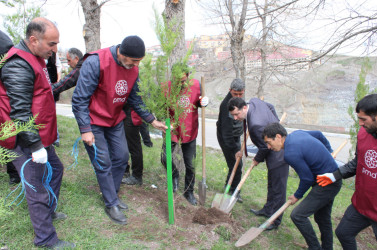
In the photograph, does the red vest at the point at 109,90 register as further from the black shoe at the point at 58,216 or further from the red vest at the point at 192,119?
the black shoe at the point at 58,216

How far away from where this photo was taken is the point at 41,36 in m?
2.27

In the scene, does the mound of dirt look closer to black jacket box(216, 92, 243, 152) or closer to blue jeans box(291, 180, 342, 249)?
blue jeans box(291, 180, 342, 249)

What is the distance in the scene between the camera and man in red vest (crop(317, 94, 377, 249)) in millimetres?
2365

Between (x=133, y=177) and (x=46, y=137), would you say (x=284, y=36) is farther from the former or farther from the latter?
(x=46, y=137)

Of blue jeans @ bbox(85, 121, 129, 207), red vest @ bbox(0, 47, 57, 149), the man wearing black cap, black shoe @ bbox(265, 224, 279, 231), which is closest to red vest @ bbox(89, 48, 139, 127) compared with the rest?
the man wearing black cap

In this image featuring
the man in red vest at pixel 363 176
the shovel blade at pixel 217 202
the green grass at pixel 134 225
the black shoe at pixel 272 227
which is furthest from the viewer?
the shovel blade at pixel 217 202

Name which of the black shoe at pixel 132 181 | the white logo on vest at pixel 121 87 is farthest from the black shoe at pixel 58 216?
the white logo on vest at pixel 121 87

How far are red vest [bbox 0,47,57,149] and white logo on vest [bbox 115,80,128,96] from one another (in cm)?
68

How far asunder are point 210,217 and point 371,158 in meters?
1.89

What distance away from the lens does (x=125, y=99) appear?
309 centimetres

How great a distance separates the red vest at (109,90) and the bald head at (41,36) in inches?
21.6

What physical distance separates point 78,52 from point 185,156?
8.53ft

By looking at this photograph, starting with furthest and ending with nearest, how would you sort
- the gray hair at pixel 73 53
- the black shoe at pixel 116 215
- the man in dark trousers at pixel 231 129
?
Answer: 1. the gray hair at pixel 73 53
2. the man in dark trousers at pixel 231 129
3. the black shoe at pixel 116 215

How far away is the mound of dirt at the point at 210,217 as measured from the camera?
321 cm
